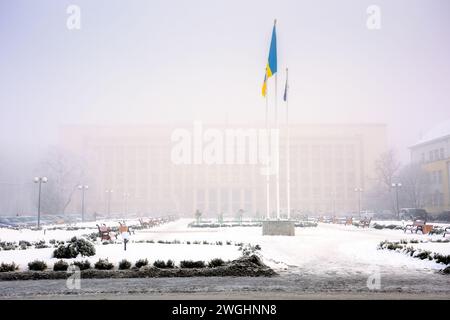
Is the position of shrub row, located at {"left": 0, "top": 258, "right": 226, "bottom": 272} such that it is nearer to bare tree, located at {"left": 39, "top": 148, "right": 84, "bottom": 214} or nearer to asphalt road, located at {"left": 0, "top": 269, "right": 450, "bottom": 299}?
asphalt road, located at {"left": 0, "top": 269, "right": 450, "bottom": 299}

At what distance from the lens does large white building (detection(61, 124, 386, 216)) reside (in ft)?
399

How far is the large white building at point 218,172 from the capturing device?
12175 cm

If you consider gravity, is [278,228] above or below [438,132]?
below

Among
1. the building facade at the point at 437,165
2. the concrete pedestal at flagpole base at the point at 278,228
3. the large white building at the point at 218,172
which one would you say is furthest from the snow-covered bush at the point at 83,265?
the large white building at the point at 218,172

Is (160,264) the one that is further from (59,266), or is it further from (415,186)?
(415,186)

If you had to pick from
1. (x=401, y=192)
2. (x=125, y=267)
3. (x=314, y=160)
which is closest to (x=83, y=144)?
(x=314, y=160)

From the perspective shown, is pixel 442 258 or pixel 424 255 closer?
pixel 442 258

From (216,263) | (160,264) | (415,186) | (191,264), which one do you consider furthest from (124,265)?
(415,186)

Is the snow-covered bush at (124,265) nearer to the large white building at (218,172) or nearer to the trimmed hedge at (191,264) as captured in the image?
the trimmed hedge at (191,264)

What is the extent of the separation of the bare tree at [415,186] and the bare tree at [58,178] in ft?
170

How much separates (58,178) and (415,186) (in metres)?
57.9

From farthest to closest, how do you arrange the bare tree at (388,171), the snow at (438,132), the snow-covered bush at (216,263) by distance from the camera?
the bare tree at (388,171) → the snow at (438,132) → the snow-covered bush at (216,263)

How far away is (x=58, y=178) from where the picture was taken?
74.9 meters
